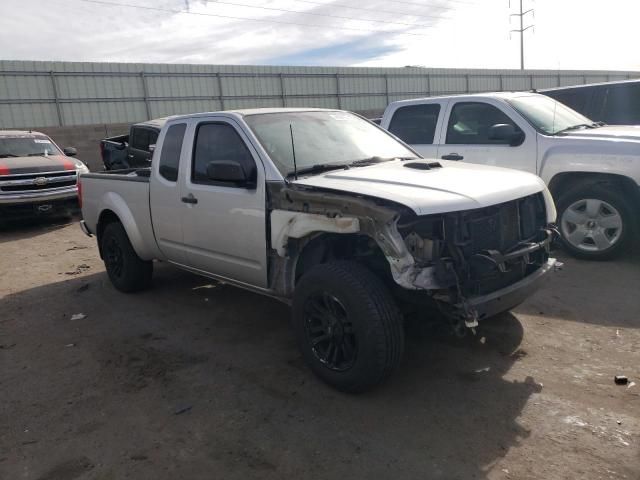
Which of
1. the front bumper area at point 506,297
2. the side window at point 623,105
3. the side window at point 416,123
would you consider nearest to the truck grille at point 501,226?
the front bumper area at point 506,297

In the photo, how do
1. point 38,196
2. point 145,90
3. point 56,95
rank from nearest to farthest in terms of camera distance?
point 38,196, point 56,95, point 145,90

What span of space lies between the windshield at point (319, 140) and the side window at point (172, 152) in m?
0.92

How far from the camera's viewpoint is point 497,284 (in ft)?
11.5

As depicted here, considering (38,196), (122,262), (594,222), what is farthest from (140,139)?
(594,222)

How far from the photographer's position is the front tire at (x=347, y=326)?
323 centimetres

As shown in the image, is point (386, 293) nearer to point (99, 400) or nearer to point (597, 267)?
point (99, 400)

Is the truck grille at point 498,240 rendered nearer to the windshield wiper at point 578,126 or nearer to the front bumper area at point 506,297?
the front bumper area at point 506,297

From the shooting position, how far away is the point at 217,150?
459 centimetres

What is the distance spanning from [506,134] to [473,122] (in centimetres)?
85

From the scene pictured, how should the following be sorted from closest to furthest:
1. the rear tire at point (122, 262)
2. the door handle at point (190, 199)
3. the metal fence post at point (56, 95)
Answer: the door handle at point (190, 199) < the rear tire at point (122, 262) < the metal fence post at point (56, 95)

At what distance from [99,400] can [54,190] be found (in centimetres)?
800

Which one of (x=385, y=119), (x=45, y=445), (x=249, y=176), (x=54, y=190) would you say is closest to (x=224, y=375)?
(x=45, y=445)

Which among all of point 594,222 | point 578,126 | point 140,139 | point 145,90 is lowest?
point 594,222

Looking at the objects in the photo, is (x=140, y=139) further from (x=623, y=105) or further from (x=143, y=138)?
(x=623, y=105)
